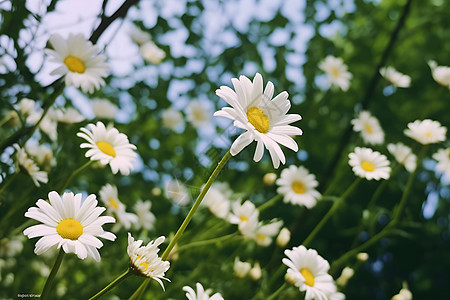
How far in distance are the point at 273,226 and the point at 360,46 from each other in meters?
0.87

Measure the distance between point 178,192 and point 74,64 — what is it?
1.32ft

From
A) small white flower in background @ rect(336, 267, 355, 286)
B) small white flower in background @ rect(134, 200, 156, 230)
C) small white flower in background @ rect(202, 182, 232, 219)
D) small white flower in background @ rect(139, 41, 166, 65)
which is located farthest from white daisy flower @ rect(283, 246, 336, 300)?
small white flower in background @ rect(139, 41, 166, 65)

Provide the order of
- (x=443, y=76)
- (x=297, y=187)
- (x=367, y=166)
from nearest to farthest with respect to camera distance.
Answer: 1. (x=367, y=166)
2. (x=297, y=187)
3. (x=443, y=76)

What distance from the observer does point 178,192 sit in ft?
3.65

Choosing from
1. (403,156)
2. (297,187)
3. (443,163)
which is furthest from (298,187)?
(443,163)

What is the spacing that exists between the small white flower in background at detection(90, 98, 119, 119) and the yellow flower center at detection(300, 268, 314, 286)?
0.71 metres

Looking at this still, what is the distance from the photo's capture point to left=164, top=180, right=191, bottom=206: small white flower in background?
1.08 meters

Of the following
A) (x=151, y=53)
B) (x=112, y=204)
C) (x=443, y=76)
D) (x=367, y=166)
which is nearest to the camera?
(x=112, y=204)

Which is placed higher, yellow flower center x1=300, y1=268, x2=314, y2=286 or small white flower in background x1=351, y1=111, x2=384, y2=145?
yellow flower center x1=300, y1=268, x2=314, y2=286

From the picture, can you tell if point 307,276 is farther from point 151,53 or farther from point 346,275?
point 151,53

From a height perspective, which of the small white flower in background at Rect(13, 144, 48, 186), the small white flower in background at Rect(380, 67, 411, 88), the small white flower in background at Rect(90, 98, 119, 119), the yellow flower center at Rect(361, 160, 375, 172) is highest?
the small white flower in background at Rect(13, 144, 48, 186)

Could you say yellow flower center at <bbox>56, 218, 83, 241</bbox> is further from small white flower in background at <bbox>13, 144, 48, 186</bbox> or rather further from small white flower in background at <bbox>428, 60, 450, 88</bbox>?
small white flower in background at <bbox>428, 60, 450, 88</bbox>

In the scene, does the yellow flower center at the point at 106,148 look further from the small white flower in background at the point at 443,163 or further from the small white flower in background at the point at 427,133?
the small white flower in background at the point at 443,163

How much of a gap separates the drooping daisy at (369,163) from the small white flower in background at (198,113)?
60 centimetres
